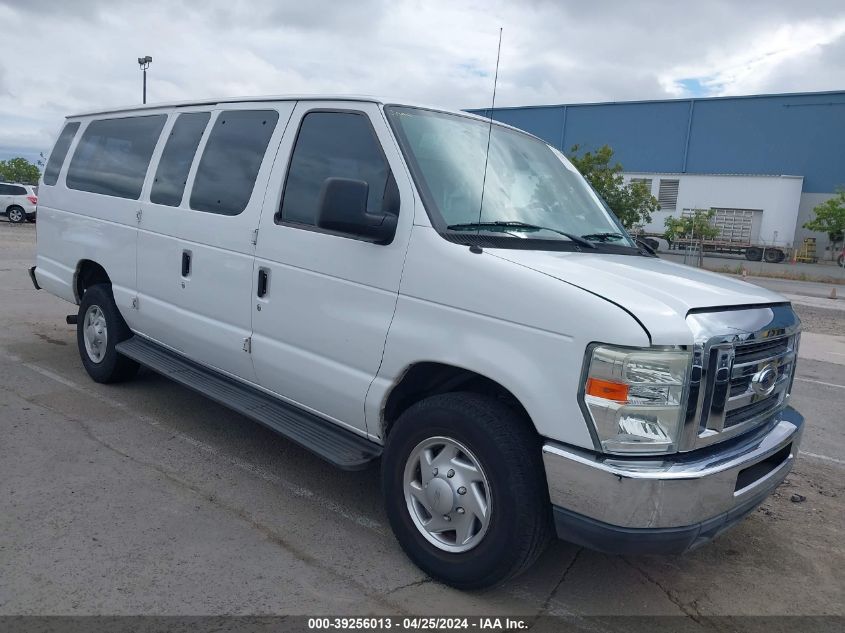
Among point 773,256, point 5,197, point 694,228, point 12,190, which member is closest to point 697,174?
point 694,228

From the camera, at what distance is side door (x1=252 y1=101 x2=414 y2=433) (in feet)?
11.5

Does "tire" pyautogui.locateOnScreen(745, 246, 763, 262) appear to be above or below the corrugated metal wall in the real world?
below

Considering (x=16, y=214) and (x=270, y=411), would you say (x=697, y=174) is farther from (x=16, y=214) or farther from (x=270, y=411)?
(x=270, y=411)

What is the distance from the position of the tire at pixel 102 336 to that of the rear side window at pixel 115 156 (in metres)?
0.86

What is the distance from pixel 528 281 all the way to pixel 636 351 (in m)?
0.53

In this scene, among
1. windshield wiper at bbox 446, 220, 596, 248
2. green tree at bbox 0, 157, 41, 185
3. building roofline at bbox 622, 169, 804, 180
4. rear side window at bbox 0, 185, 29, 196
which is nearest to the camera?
windshield wiper at bbox 446, 220, 596, 248

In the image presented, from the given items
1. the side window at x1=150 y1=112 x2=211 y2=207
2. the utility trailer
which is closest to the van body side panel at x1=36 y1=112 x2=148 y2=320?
the side window at x1=150 y1=112 x2=211 y2=207

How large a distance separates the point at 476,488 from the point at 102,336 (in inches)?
159

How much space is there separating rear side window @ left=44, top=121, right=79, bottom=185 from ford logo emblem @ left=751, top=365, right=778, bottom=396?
592 cm

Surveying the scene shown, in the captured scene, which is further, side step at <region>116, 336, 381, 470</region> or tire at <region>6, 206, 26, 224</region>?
tire at <region>6, 206, 26, 224</region>

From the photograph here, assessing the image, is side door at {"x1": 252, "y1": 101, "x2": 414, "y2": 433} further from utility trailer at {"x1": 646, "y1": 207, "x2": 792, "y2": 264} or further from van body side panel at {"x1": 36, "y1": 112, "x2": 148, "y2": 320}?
utility trailer at {"x1": 646, "y1": 207, "x2": 792, "y2": 264}

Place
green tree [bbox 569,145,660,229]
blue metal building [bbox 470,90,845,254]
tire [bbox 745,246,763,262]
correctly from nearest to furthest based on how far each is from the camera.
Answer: green tree [bbox 569,145,660,229] < tire [bbox 745,246,763,262] < blue metal building [bbox 470,90,845,254]

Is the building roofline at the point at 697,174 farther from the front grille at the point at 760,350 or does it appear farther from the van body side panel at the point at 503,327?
the van body side panel at the point at 503,327

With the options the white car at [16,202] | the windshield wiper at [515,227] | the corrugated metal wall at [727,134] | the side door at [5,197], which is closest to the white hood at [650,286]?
the windshield wiper at [515,227]
